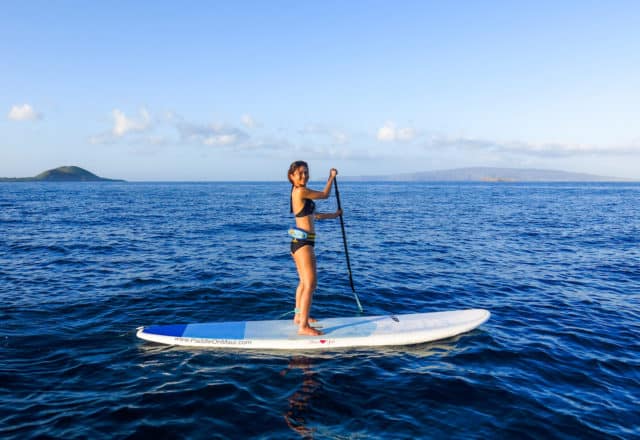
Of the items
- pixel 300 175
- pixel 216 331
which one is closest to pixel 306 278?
pixel 300 175

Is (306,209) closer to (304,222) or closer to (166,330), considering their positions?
(304,222)

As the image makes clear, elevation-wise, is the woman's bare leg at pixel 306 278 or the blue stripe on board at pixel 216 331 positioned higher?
the woman's bare leg at pixel 306 278

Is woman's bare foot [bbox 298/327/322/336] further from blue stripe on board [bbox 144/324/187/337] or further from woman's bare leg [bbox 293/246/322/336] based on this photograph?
blue stripe on board [bbox 144/324/187/337]

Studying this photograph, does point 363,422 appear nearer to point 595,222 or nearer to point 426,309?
point 426,309

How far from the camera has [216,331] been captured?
795 centimetres

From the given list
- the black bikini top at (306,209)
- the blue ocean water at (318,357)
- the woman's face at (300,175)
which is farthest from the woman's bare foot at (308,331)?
the woman's face at (300,175)

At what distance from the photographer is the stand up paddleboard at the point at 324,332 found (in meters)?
7.58

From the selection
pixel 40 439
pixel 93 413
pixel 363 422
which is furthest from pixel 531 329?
pixel 40 439

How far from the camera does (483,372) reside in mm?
6824

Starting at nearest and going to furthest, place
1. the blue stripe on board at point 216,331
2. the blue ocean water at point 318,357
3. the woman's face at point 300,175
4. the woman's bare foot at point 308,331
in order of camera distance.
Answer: the blue ocean water at point 318,357 → the woman's face at point 300,175 → the blue stripe on board at point 216,331 → the woman's bare foot at point 308,331

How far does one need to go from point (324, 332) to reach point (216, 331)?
2272 millimetres

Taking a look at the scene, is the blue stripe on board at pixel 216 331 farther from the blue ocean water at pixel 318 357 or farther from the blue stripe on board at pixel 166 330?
the blue ocean water at pixel 318 357

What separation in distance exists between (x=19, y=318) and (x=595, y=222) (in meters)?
37.9

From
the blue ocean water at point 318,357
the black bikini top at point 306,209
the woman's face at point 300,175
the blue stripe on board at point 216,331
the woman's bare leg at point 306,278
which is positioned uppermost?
the woman's face at point 300,175
